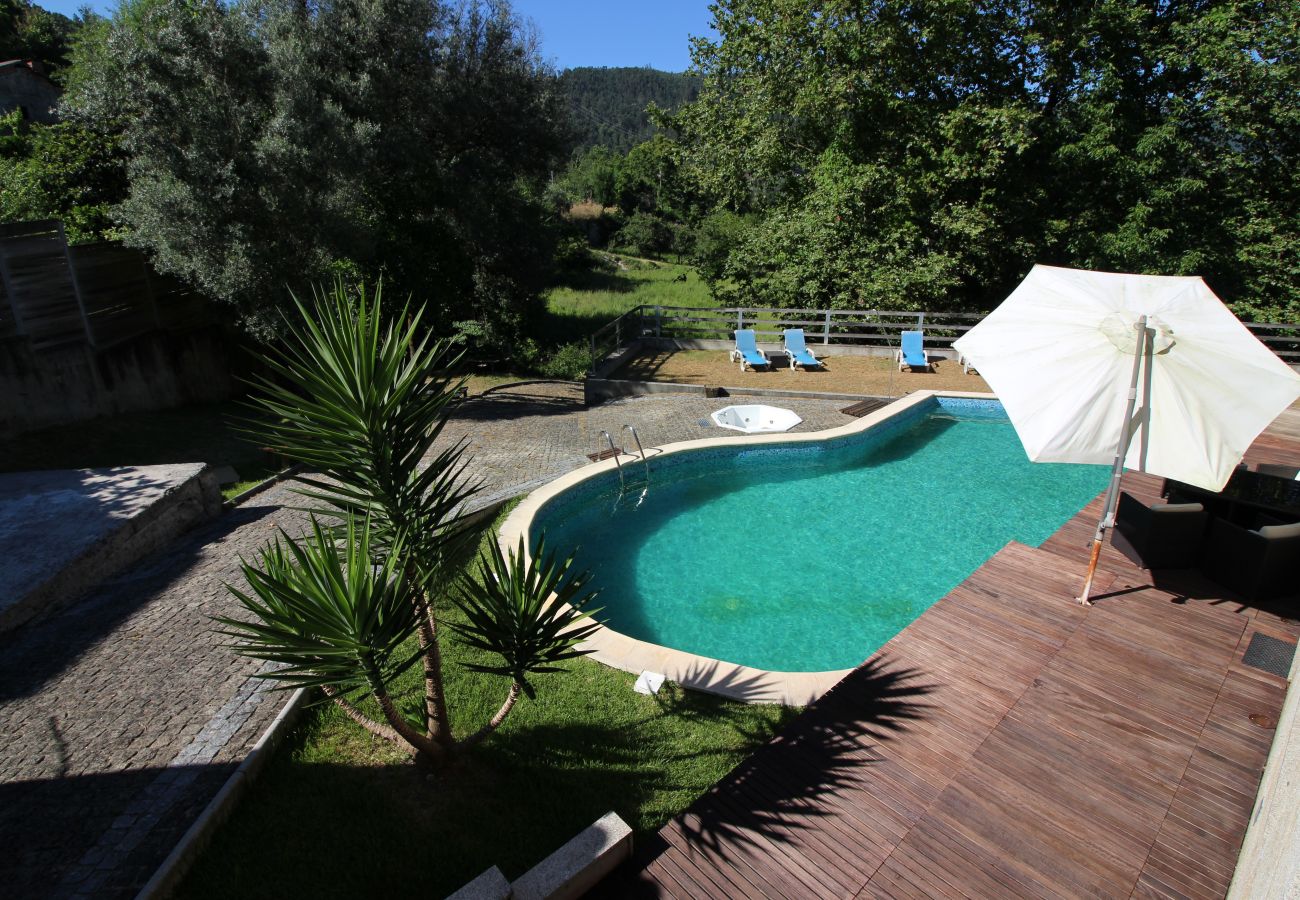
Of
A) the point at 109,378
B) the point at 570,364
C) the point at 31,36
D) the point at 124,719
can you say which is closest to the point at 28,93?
the point at 31,36

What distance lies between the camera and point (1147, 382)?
505 centimetres

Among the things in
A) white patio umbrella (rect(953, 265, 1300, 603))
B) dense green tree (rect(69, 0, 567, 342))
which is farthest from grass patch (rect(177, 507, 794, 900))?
dense green tree (rect(69, 0, 567, 342))

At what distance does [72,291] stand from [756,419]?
35.5ft

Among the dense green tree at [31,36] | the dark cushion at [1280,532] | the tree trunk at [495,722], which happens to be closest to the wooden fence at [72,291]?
the tree trunk at [495,722]

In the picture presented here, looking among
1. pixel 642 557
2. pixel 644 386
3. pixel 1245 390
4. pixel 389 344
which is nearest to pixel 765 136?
pixel 644 386

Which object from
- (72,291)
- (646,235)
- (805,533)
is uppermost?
(646,235)

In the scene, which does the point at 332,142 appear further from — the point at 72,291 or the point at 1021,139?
the point at 1021,139

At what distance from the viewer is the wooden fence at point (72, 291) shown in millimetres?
9477

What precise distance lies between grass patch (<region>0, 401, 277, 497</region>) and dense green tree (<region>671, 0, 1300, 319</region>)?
48.7 ft

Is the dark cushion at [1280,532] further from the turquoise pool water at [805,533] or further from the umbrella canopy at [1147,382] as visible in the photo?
the turquoise pool water at [805,533]

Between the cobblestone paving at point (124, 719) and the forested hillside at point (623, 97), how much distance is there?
107776 millimetres

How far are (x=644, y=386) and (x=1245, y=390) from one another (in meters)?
10.4

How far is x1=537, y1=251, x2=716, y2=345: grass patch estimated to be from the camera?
72.2 feet

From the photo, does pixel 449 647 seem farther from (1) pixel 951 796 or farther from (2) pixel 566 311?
(2) pixel 566 311
